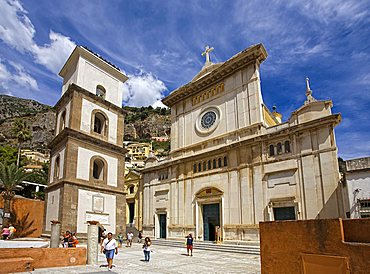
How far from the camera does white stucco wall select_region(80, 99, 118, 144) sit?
23156 mm

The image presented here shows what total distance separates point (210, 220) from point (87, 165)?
1179 centimetres

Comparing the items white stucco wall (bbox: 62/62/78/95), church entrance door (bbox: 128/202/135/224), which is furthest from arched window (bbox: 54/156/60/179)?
church entrance door (bbox: 128/202/135/224)

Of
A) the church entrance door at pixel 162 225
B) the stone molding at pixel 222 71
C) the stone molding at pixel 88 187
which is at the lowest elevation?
the church entrance door at pixel 162 225

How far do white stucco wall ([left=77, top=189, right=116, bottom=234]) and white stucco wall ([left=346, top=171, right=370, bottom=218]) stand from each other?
17.6 m

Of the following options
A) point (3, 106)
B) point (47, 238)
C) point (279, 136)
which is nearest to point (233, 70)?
point (279, 136)

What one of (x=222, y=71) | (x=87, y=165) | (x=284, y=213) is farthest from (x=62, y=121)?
(x=284, y=213)

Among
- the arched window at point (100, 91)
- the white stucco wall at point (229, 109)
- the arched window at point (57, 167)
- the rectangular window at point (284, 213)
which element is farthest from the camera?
the arched window at point (100, 91)

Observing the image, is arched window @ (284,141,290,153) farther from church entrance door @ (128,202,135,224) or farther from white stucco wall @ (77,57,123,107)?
church entrance door @ (128,202,135,224)

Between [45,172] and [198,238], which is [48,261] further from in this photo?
[45,172]

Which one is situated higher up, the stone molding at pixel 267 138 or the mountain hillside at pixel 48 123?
the mountain hillside at pixel 48 123

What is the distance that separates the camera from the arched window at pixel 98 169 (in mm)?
23953

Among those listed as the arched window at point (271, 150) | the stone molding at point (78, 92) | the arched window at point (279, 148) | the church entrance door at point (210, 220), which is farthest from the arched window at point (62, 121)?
the arched window at point (279, 148)

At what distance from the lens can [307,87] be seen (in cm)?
2511

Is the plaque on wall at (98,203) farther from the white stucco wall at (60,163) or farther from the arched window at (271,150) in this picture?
the arched window at (271,150)
